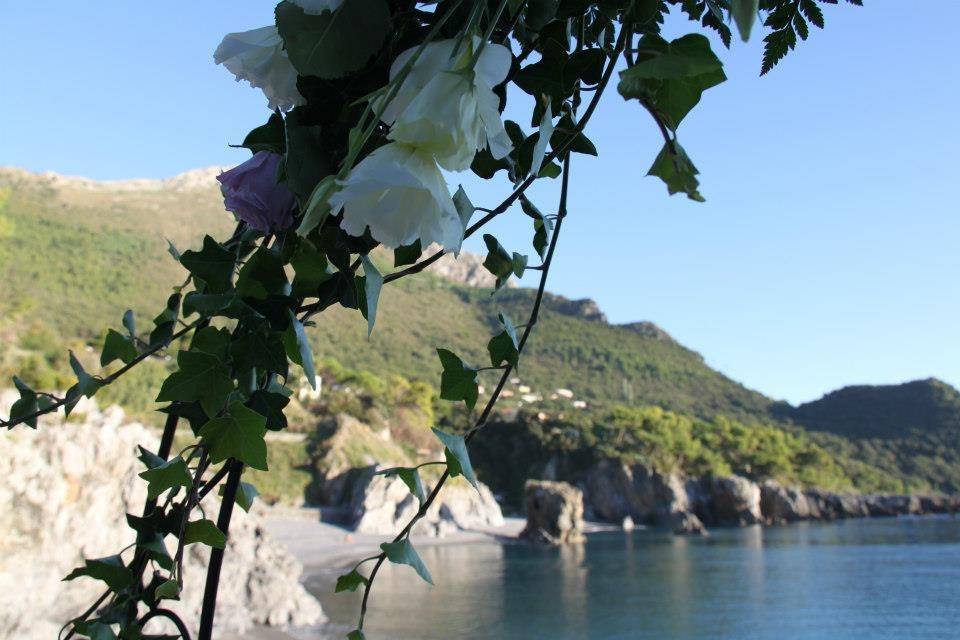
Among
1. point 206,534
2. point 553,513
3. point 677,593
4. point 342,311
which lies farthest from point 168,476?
point 342,311

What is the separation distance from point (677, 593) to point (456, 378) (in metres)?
21.1

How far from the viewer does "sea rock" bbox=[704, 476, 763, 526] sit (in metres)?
40.2

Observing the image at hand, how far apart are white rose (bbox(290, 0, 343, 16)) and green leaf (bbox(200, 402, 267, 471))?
0.16 metres

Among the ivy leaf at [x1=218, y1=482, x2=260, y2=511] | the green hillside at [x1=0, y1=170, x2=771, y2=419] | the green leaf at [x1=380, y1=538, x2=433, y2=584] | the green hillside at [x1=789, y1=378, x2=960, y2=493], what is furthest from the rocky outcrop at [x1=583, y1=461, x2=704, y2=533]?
the green leaf at [x1=380, y1=538, x2=433, y2=584]

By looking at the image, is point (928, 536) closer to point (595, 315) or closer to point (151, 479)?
point (151, 479)

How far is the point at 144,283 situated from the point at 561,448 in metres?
29.0

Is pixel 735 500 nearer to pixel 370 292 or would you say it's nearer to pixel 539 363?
pixel 539 363

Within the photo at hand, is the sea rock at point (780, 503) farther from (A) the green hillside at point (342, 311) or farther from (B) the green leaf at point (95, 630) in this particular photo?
(B) the green leaf at point (95, 630)

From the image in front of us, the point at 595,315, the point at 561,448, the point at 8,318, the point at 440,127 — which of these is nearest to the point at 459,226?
the point at 440,127

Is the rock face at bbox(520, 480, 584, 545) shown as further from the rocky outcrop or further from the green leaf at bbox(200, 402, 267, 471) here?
the green leaf at bbox(200, 402, 267, 471)

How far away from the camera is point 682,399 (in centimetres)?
6225

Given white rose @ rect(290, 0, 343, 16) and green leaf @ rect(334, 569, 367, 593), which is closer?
white rose @ rect(290, 0, 343, 16)

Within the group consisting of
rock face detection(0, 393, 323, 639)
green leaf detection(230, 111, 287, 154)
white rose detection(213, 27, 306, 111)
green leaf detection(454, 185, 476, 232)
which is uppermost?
white rose detection(213, 27, 306, 111)

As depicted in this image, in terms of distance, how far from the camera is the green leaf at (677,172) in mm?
490
